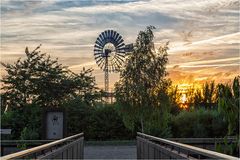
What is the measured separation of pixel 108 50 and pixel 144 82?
98.7 ft

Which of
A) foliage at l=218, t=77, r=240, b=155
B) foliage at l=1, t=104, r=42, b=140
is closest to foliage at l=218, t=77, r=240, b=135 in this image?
foliage at l=218, t=77, r=240, b=155

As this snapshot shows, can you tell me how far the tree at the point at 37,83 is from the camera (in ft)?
149

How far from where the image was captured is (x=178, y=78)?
43.7 m

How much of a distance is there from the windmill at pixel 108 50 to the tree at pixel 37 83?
9.60 metres

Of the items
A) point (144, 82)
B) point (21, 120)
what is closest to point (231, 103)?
point (144, 82)

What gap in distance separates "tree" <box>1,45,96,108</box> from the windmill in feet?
31.5

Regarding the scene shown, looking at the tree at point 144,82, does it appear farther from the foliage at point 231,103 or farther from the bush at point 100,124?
the foliage at point 231,103

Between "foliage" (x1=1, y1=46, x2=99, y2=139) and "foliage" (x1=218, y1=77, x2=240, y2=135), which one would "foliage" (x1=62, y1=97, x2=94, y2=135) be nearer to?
"foliage" (x1=1, y1=46, x2=99, y2=139)

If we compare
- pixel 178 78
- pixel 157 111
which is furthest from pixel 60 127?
pixel 178 78

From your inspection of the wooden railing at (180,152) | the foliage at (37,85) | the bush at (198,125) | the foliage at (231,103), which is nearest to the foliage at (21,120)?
the foliage at (37,85)

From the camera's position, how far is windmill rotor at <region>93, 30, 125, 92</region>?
5972 cm

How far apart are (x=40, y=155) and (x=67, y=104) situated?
3220 centimetres

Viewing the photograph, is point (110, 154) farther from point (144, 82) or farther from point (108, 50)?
point (108, 50)

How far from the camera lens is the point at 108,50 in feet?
201
